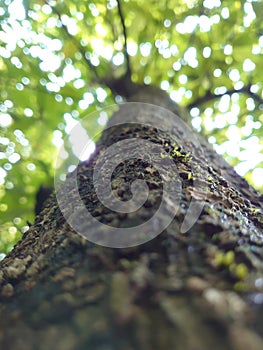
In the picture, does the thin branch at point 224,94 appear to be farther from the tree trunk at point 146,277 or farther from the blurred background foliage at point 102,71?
the tree trunk at point 146,277

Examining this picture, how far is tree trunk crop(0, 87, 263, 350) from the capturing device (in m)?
0.48

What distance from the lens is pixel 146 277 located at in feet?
1.92

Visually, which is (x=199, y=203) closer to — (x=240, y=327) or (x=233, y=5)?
(x=240, y=327)

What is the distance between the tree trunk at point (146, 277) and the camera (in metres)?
0.48

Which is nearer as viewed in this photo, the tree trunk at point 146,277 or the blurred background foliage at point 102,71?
the tree trunk at point 146,277

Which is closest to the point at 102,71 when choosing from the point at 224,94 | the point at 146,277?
the point at 224,94

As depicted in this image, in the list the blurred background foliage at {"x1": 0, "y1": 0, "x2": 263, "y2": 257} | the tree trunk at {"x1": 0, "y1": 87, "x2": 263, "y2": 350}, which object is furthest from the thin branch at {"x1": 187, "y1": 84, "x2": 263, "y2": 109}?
the tree trunk at {"x1": 0, "y1": 87, "x2": 263, "y2": 350}

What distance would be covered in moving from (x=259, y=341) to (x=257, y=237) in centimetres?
44

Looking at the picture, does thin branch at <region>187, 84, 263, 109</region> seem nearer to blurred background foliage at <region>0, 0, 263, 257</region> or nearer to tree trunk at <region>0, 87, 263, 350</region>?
blurred background foliage at <region>0, 0, 263, 257</region>

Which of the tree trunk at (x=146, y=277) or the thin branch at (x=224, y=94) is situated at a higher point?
the thin branch at (x=224, y=94)

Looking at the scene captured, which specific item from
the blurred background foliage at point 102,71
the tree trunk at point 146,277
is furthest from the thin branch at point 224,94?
the tree trunk at point 146,277

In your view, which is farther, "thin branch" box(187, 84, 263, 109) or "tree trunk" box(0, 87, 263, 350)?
"thin branch" box(187, 84, 263, 109)

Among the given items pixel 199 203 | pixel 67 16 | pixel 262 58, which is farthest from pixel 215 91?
pixel 199 203

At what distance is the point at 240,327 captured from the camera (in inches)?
18.3
